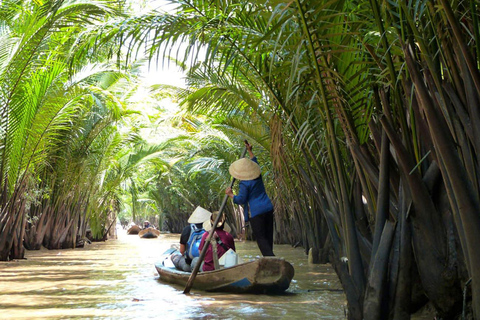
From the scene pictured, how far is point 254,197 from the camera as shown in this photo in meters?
7.38

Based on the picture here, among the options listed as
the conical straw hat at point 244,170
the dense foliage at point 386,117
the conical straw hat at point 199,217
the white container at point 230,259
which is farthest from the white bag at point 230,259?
the dense foliage at point 386,117

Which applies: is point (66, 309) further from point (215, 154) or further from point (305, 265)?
point (215, 154)

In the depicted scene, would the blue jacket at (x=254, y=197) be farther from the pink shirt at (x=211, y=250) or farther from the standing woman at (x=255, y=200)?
the pink shirt at (x=211, y=250)

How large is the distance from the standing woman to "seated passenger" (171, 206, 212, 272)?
970 mm

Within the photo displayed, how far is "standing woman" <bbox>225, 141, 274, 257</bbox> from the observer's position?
728cm

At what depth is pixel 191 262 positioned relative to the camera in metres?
7.78

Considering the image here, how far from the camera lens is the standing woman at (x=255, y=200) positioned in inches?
287

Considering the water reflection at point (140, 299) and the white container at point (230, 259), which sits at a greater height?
the white container at point (230, 259)

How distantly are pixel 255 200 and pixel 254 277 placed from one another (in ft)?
4.09

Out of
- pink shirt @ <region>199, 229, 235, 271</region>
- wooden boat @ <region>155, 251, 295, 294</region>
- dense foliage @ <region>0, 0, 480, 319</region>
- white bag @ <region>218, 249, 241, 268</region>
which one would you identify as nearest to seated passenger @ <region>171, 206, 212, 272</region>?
pink shirt @ <region>199, 229, 235, 271</region>

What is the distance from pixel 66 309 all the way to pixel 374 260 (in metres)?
3.40

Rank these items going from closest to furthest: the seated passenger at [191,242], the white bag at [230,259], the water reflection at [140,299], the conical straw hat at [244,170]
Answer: the water reflection at [140,299] < the white bag at [230,259] < the conical straw hat at [244,170] < the seated passenger at [191,242]

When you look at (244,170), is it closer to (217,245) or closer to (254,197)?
(254,197)

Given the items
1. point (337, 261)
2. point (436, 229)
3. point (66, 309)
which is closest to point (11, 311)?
point (66, 309)
